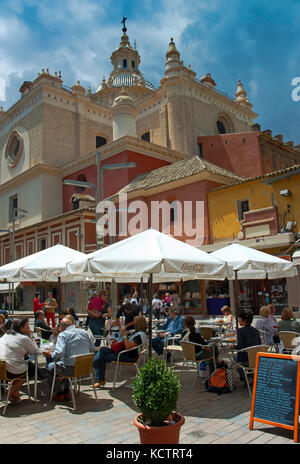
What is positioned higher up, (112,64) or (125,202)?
(112,64)

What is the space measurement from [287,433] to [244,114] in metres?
37.1

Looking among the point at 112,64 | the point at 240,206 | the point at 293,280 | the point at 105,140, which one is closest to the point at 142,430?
the point at 293,280

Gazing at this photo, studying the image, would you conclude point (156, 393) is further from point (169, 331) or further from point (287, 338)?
point (169, 331)

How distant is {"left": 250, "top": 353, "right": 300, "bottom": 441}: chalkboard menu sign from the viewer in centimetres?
409

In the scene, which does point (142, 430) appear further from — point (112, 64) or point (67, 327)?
point (112, 64)

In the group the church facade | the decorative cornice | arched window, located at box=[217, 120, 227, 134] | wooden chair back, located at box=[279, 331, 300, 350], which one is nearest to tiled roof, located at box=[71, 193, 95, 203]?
the church facade

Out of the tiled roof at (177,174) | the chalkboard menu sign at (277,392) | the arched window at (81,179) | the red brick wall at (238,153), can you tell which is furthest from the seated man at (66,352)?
the arched window at (81,179)

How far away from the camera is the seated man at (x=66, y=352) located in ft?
18.2

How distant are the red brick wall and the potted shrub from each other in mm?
22412

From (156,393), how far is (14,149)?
39.2 m

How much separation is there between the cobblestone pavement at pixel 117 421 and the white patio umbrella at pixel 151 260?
1.10 metres

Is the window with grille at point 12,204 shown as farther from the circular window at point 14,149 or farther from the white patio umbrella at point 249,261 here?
the white patio umbrella at point 249,261

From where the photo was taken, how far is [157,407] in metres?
3.39

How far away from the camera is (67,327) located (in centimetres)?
613
